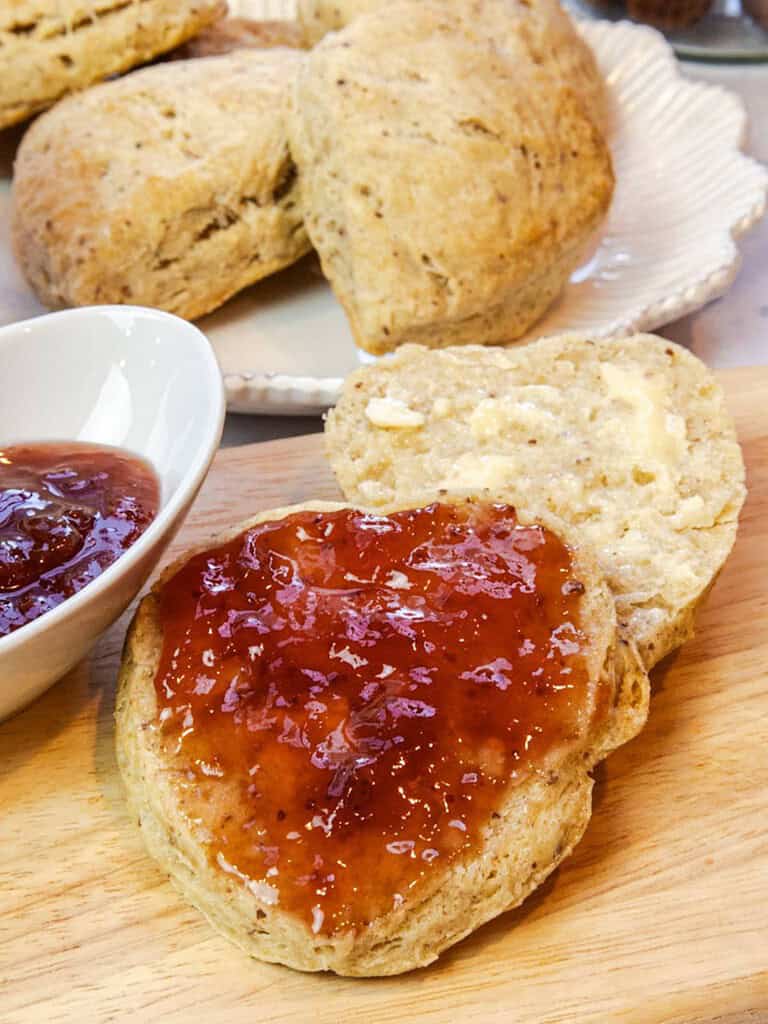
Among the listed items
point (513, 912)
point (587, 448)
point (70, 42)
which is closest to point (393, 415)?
point (587, 448)

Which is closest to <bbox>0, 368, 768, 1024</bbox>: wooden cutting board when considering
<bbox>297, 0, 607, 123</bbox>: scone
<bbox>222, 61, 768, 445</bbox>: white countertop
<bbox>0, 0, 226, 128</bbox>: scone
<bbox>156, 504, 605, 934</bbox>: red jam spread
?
<bbox>156, 504, 605, 934</bbox>: red jam spread

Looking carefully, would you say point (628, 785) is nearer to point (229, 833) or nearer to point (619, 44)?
point (229, 833)

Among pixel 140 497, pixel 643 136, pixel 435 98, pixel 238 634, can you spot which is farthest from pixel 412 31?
pixel 238 634

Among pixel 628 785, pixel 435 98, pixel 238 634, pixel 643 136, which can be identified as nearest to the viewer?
pixel 238 634

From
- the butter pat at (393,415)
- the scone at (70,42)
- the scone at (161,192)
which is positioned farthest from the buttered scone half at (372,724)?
the scone at (70,42)

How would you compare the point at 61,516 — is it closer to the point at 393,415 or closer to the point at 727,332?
the point at 393,415

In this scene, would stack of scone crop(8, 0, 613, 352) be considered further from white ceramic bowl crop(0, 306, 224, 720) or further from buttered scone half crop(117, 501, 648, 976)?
buttered scone half crop(117, 501, 648, 976)
